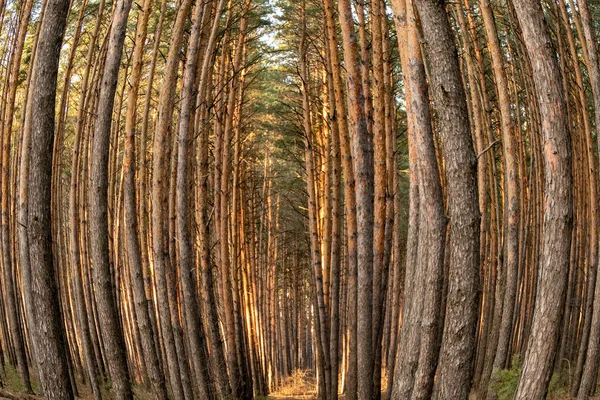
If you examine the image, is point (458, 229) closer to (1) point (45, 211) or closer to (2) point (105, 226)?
(1) point (45, 211)

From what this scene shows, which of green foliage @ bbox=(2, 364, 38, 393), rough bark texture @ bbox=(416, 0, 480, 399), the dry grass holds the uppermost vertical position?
rough bark texture @ bbox=(416, 0, 480, 399)

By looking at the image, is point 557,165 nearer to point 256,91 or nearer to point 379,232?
point 379,232

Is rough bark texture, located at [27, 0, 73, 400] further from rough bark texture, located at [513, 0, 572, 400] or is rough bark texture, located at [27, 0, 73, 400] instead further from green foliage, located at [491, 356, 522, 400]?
green foliage, located at [491, 356, 522, 400]

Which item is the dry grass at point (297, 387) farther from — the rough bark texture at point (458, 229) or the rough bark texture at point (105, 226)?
the rough bark texture at point (458, 229)

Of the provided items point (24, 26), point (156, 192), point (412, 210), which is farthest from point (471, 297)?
point (24, 26)

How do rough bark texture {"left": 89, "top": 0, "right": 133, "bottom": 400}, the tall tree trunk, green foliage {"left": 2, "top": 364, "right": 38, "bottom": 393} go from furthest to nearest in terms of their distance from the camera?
green foliage {"left": 2, "top": 364, "right": 38, "bottom": 393}
the tall tree trunk
rough bark texture {"left": 89, "top": 0, "right": 133, "bottom": 400}

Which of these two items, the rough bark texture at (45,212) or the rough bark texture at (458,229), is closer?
the rough bark texture at (458,229)

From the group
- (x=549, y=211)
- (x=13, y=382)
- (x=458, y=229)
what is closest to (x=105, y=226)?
(x=458, y=229)

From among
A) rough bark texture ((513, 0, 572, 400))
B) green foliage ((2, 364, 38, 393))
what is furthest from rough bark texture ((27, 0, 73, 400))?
green foliage ((2, 364, 38, 393))

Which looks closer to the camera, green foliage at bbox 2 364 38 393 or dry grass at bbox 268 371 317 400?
green foliage at bbox 2 364 38 393

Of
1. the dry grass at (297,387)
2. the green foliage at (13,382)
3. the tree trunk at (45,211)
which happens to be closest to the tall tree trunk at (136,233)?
the tree trunk at (45,211)

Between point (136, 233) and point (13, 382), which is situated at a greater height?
point (136, 233)

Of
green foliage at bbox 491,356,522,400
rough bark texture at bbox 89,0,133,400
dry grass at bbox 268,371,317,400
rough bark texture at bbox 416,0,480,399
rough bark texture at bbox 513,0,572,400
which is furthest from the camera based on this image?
dry grass at bbox 268,371,317,400

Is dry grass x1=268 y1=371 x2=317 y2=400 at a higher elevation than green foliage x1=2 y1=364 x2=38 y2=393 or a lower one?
lower
